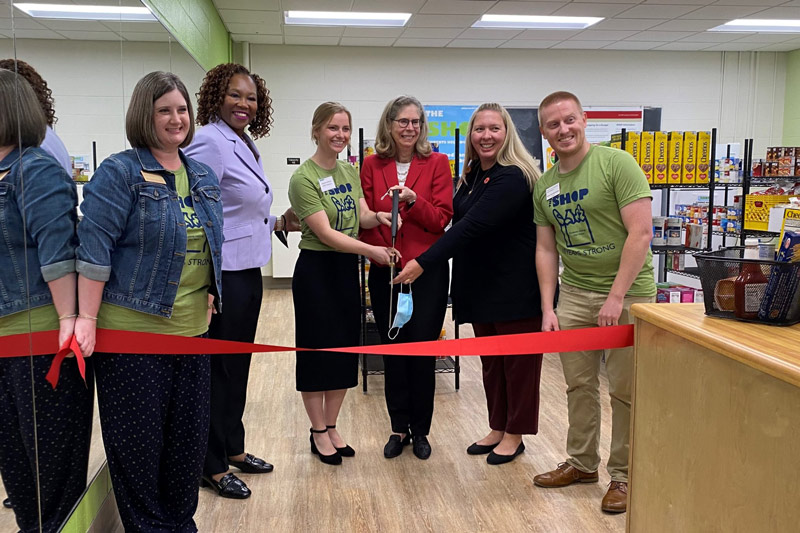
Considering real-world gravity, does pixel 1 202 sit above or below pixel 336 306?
above

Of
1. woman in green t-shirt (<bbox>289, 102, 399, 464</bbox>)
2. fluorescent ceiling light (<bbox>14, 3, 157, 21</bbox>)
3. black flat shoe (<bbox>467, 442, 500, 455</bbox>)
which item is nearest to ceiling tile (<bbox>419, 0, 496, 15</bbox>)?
fluorescent ceiling light (<bbox>14, 3, 157, 21</bbox>)

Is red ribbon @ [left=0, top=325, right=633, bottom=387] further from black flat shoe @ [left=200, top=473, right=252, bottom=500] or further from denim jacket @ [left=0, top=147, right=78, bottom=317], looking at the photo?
black flat shoe @ [left=200, top=473, right=252, bottom=500]

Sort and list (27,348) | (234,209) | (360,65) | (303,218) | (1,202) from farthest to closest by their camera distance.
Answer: (360,65) → (303,218) → (234,209) → (27,348) → (1,202)

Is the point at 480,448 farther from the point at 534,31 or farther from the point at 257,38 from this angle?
the point at 257,38

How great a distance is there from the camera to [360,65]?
24.7ft

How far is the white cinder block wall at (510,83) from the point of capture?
749 cm

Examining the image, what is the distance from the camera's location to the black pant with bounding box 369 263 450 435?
9.08 ft

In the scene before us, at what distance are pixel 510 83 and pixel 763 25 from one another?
2.68 meters

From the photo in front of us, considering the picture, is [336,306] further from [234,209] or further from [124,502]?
[124,502]


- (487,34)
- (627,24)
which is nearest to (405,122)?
(487,34)

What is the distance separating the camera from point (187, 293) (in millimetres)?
1898

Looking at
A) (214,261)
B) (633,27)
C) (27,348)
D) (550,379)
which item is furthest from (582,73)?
(27,348)

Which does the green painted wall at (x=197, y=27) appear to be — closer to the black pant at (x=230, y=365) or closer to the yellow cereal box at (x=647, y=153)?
the black pant at (x=230, y=365)

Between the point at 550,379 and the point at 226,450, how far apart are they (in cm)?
222
